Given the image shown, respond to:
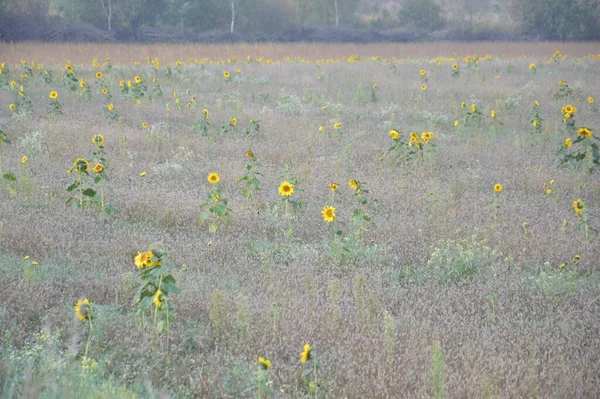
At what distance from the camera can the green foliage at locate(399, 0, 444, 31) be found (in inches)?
1633

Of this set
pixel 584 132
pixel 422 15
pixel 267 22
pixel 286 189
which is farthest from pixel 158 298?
pixel 422 15

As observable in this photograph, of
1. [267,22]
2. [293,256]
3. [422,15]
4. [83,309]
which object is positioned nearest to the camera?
[83,309]

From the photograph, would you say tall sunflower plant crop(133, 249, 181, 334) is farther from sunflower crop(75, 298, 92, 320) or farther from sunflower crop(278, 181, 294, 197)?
sunflower crop(278, 181, 294, 197)

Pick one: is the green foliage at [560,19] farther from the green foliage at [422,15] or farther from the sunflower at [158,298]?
the sunflower at [158,298]

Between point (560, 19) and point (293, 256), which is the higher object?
point (560, 19)

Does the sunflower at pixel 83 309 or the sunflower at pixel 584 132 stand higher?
the sunflower at pixel 584 132

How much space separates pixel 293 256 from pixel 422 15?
4029cm

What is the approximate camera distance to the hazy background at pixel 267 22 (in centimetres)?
2898

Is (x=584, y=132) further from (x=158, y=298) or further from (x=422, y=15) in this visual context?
(x=422, y=15)

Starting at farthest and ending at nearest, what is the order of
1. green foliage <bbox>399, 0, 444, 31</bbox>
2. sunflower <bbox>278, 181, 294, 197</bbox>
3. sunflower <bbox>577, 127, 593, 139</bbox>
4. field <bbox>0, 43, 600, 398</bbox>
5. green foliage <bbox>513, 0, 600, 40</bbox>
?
green foliage <bbox>399, 0, 444, 31</bbox> < green foliage <bbox>513, 0, 600, 40</bbox> < sunflower <bbox>577, 127, 593, 139</bbox> < sunflower <bbox>278, 181, 294, 197</bbox> < field <bbox>0, 43, 600, 398</bbox>

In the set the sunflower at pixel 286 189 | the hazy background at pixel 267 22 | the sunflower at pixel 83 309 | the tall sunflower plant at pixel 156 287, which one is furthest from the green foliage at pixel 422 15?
the sunflower at pixel 83 309

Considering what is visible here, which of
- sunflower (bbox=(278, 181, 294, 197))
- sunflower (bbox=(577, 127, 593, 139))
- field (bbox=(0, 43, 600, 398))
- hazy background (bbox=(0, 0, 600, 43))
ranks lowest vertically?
field (bbox=(0, 43, 600, 398))

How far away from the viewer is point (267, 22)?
3819cm

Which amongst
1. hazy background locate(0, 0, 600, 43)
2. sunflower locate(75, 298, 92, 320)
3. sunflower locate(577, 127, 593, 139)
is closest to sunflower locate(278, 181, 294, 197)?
sunflower locate(75, 298, 92, 320)
